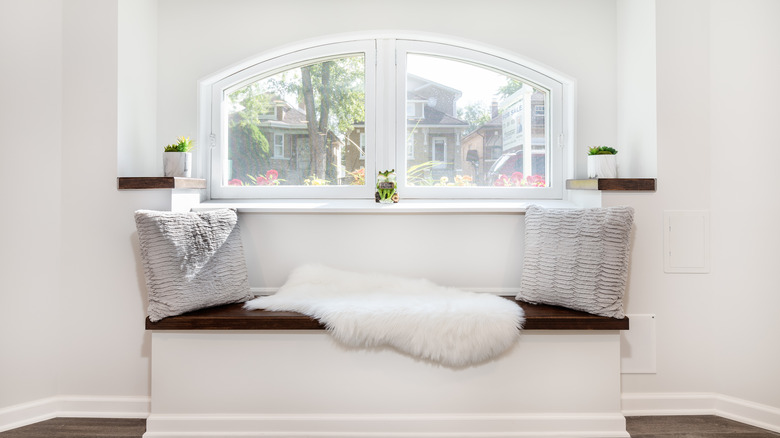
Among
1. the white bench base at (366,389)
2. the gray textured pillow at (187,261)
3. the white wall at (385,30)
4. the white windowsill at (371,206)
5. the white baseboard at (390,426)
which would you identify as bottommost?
the white baseboard at (390,426)

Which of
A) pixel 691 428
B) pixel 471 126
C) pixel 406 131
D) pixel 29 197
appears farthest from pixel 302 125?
pixel 691 428

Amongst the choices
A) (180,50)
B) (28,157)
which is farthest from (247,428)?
(180,50)

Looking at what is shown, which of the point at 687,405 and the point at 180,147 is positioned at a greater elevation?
the point at 180,147

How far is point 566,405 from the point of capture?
1.89 meters

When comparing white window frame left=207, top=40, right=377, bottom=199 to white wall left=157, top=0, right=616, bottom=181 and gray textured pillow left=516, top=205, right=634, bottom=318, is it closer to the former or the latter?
white wall left=157, top=0, right=616, bottom=181

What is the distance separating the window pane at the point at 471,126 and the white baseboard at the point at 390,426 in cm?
119

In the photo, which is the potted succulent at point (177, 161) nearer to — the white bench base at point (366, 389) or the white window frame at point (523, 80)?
the white bench base at point (366, 389)

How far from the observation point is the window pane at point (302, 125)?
2482 millimetres

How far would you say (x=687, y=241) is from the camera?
2096 mm

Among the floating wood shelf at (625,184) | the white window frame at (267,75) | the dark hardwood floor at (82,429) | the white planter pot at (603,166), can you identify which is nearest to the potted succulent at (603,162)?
the white planter pot at (603,166)

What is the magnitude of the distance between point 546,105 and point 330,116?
1.18 metres

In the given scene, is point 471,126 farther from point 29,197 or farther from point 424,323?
point 29,197

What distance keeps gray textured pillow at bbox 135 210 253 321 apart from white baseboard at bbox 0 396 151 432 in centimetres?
57

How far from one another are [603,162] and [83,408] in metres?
2.67
